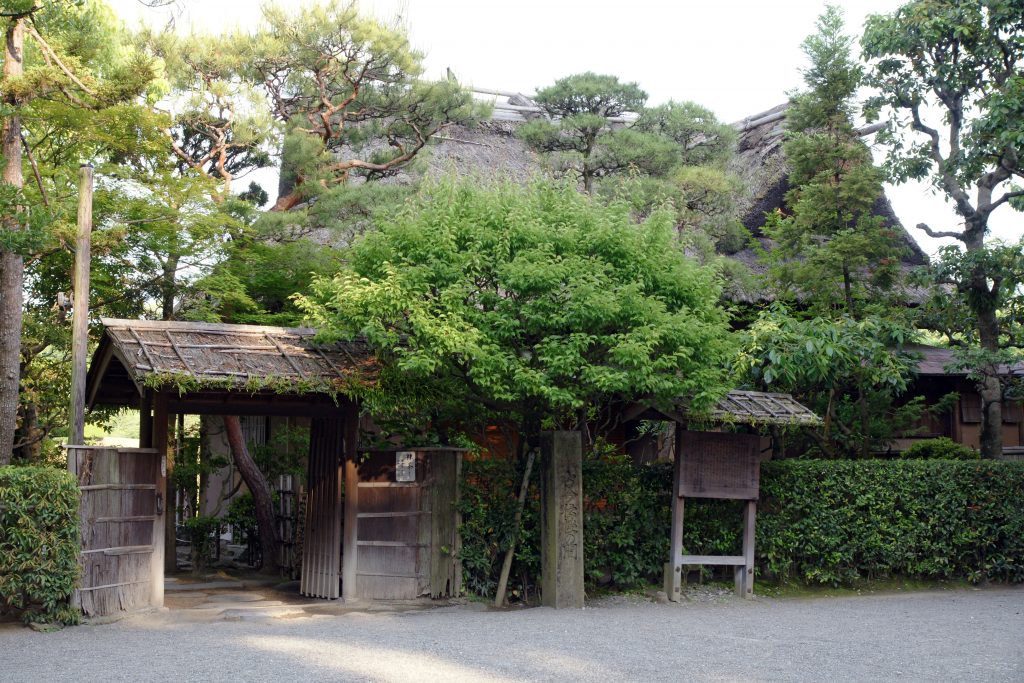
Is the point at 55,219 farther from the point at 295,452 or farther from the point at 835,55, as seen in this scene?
the point at 835,55

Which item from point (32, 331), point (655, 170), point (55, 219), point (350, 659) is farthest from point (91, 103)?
point (655, 170)

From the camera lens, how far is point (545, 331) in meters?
11.0

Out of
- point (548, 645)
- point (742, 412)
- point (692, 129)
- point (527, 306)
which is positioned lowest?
point (548, 645)

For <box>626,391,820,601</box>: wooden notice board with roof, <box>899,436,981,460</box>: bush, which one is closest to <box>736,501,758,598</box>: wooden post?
<box>626,391,820,601</box>: wooden notice board with roof

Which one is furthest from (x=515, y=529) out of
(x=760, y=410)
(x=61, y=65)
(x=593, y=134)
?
(x=593, y=134)

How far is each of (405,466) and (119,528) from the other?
3160 millimetres

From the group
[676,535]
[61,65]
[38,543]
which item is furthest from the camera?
[676,535]

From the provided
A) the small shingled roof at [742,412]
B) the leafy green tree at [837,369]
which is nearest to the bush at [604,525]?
the small shingled roof at [742,412]

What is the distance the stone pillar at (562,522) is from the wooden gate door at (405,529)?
110cm

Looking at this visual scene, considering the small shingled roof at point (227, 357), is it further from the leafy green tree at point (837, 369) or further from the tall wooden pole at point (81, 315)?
the leafy green tree at point (837, 369)

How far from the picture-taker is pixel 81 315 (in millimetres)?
11211

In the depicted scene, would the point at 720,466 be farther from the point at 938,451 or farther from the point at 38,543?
the point at 38,543

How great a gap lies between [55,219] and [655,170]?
1058 centimetres

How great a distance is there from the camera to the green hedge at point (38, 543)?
31.5 ft
